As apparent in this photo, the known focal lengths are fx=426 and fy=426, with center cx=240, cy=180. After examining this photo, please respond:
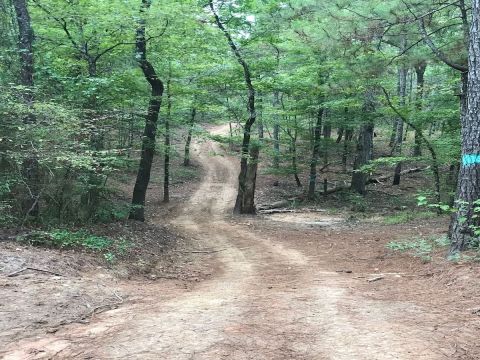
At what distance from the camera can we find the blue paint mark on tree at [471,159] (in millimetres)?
7211

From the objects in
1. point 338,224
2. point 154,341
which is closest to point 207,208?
point 338,224

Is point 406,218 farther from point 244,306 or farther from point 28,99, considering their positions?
point 28,99

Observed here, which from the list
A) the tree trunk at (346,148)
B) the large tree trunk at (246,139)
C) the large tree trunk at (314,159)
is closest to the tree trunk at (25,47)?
the large tree trunk at (246,139)

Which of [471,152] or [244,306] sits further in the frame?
[471,152]

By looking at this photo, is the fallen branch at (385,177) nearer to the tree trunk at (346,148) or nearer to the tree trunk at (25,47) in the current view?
the tree trunk at (346,148)

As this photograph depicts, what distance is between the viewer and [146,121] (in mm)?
13391

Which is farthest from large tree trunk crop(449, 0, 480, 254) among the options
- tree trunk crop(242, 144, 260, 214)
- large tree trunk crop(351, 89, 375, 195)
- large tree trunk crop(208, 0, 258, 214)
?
tree trunk crop(242, 144, 260, 214)

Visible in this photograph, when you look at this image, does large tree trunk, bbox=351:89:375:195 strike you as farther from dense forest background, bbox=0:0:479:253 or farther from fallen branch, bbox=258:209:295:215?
fallen branch, bbox=258:209:295:215

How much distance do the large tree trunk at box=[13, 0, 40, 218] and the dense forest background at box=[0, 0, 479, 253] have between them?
28mm

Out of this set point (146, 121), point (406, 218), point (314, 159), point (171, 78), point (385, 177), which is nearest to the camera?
point (146, 121)

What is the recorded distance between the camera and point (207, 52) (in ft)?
51.1

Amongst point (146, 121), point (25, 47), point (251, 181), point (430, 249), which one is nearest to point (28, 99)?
point (25, 47)

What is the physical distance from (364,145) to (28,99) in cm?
1506

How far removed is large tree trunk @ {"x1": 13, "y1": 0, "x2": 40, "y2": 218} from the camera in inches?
333
